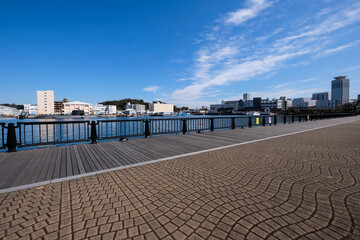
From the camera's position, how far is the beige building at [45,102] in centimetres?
13450

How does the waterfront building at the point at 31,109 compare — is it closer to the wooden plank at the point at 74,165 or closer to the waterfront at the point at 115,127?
the waterfront at the point at 115,127

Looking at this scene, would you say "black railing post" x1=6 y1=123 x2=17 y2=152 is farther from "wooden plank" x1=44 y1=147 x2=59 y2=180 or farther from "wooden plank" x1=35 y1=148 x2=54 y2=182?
"wooden plank" x1=44 y1=147 x2=59 y2=180

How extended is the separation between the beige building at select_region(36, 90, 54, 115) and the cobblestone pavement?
172 m

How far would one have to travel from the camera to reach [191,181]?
354 centimetres

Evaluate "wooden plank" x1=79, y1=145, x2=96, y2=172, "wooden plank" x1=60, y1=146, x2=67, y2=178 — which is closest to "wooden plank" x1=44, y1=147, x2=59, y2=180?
"wooden plank" x1=60, y1=146, x2=67, y2=178

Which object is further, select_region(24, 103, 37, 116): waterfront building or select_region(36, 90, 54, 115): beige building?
select_region(24, 103, 37, 116): waterfront building

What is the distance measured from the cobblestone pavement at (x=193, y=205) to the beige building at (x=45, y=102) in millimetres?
171825

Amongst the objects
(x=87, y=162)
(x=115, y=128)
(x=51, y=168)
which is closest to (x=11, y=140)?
(x=51, y=168)

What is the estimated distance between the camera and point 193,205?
261 centimetres

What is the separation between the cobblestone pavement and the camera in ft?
6.66

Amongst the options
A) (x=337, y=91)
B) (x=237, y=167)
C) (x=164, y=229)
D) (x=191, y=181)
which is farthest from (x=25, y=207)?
(x=337, y=91)

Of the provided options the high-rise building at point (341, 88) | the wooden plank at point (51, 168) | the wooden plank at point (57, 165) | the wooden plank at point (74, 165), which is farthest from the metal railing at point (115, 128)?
the high-rise building at point (341, 88)

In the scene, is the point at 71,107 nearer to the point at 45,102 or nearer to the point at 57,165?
the point at 45,102

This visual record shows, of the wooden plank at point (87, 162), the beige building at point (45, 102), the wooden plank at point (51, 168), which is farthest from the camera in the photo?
the beige building at point (45, 102)
